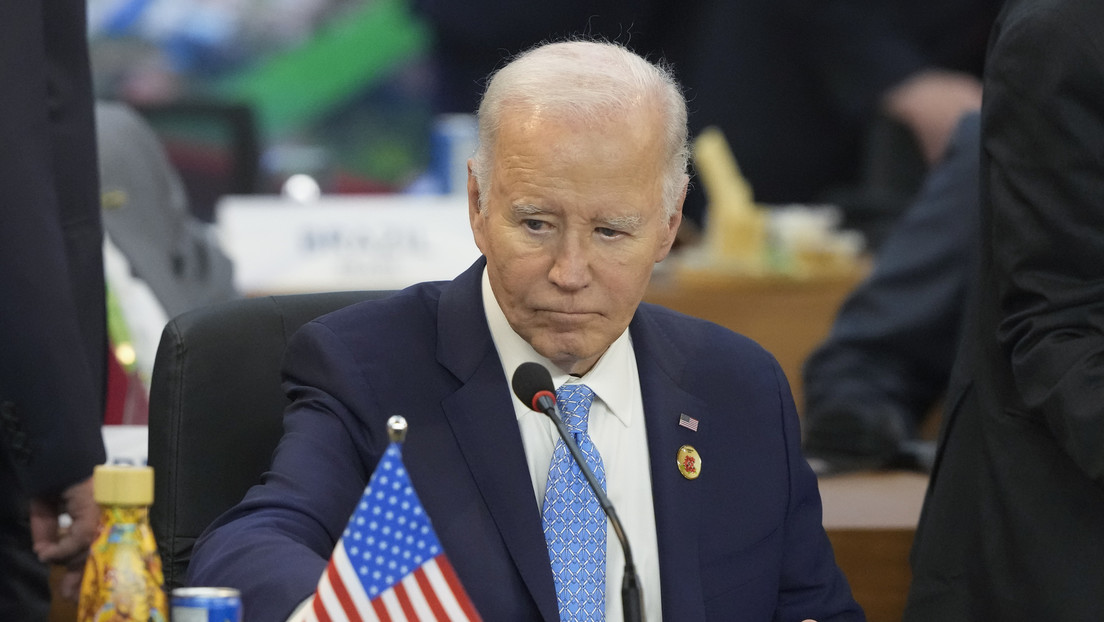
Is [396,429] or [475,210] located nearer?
[396,429]

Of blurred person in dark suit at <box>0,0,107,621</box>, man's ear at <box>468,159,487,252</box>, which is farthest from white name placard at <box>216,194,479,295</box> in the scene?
man's ear at <box>468,159,487,252</box>

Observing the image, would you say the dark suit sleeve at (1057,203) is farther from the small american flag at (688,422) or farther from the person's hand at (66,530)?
the person's hand at (66,530)

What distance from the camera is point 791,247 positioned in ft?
15.9

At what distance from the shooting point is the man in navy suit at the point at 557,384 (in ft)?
5.86

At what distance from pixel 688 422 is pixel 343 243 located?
244 centimetres

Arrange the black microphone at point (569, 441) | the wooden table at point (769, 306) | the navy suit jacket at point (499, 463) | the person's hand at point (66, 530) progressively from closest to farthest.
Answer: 1. the black microphone at point (569, 441)
2. the navy suit jacket at point (499, 463)
3. the person's hand at point (66, 530)
4. the wooden table at point (769, 306)

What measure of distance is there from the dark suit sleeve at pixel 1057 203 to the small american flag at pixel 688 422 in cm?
43

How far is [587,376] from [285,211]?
8.24ft

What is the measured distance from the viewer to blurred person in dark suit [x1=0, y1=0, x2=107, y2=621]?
207 cm

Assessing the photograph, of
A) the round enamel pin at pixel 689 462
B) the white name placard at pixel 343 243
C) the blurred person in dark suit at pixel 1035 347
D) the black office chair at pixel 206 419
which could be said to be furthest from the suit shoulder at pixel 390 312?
the white name placard at pixel 343 243

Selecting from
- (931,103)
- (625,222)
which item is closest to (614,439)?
(625,222)

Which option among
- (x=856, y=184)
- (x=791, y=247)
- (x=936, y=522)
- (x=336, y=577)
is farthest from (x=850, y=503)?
(x=856, y=184)

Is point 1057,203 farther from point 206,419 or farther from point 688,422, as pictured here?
point 206,419

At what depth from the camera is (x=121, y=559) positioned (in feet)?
4.60
